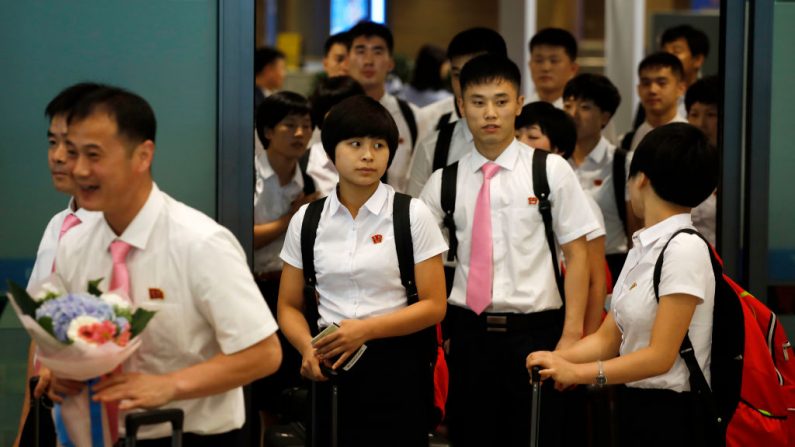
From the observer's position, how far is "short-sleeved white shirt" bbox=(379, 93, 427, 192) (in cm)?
629

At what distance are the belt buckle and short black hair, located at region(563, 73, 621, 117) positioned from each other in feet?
7.11

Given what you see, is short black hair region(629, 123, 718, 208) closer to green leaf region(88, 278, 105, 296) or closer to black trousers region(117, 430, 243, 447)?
black trousers region(117, 430, 243, 447)

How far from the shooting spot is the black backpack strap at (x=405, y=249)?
4.09m

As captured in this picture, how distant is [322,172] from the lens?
19.3 feet

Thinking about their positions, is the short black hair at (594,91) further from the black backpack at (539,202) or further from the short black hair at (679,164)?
the short black hair at (679,164)

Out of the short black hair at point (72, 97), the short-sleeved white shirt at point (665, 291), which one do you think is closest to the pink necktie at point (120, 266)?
the short black hair at point (72, 97)

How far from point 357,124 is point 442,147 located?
115 cm

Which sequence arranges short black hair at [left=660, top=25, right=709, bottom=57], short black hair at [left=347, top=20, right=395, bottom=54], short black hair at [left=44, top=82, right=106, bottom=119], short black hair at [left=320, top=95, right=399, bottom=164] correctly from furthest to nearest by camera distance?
short black hair at [left=660, top=25, right=709, bottom=57] → short black hair at [left=347, top=20, right=395, bottom=54] → short black hair at [left=320, top=95, right=399, bottom=164] → short black hair at [left=44, top=82, right=106, bottom=119]

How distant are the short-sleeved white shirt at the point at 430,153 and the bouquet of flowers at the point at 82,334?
8.67 ft

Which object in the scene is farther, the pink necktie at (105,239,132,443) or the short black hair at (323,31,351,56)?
the short black hair at (323,31,351,56)

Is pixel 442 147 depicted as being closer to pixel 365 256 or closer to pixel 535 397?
pixel 365 256

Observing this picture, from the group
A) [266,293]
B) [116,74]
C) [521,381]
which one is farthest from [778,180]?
[116,74]

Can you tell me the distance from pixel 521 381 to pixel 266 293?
151 cm

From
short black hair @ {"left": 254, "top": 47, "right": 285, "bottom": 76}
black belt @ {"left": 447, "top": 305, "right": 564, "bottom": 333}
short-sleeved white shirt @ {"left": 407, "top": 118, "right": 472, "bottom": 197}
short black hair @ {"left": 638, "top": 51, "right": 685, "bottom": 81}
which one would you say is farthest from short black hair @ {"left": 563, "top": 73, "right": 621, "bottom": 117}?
short black hair @ {"left": 254, "top": 47, "right": 285, "bottom": 76}
